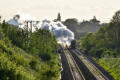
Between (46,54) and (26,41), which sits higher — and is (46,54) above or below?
below

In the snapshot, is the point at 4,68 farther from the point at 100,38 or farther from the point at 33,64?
the point at 100,38

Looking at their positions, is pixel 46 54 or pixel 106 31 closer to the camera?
pixel 46 54

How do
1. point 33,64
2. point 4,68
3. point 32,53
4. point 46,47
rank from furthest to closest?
point 46,47, point 32,53, point 33,64, point 4,68

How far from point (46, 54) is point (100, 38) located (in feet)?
112

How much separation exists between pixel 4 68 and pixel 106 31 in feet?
205

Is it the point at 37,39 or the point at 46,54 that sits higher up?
the point at 37,39

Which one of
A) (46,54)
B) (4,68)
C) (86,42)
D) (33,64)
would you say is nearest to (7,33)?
(46,54)

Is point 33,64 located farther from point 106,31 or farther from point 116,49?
point 106,31

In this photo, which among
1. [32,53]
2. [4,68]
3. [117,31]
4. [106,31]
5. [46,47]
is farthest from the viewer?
[106,31]

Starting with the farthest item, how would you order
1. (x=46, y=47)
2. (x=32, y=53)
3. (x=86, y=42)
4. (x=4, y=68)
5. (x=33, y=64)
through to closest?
(x=86, y=42) → (x=46, y=47) → (x=32, y=53) → (x=33, y=64) → (x=4, y=68)

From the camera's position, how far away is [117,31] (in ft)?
248

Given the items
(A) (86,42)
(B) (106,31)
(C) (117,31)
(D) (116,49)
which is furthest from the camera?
(A) (86,42)

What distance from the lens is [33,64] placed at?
121 feet

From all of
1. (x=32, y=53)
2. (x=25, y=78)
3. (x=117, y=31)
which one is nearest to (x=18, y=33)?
(x=32, y=53)
